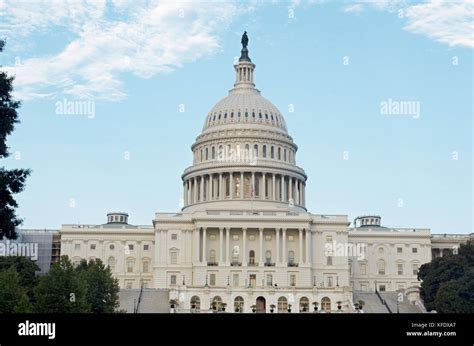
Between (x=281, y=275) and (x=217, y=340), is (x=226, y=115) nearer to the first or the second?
(x=281, y=275)

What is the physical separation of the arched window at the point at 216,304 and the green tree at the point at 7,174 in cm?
6311

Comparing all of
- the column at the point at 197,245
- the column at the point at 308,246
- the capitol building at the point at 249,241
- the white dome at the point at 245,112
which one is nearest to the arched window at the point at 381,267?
the capitol building at the point at 249,241

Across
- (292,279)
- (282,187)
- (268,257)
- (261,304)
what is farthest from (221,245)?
(282,187)

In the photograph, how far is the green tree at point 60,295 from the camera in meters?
73.2

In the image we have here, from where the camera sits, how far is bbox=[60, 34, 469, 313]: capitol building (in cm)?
11850

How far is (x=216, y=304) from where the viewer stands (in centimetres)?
11638

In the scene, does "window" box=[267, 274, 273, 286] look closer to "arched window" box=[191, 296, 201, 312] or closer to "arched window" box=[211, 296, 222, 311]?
"arched window" box=[211, 296, 222, 311]

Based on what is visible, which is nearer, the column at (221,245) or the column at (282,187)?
the column at (221,245)

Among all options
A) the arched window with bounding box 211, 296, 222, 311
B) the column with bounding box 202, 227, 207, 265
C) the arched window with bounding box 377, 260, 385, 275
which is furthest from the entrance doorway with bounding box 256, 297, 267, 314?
the arched window with bounding box 377, 260, 385, 275

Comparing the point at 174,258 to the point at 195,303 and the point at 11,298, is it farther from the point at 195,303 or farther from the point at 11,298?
the point at 11,298

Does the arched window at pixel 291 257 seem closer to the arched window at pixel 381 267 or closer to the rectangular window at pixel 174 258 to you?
the rectangular window at pixel 174 258

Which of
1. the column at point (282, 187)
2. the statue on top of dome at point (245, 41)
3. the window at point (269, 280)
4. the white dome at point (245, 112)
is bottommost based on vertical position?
the window at point (269, 280)

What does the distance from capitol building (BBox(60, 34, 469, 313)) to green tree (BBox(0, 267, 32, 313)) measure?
46870 millimetres

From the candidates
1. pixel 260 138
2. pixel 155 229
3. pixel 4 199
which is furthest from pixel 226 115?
pixel 4 199
